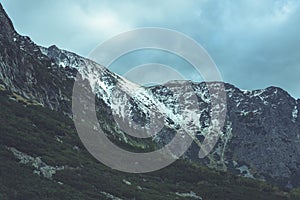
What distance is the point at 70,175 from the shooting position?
56.2 m

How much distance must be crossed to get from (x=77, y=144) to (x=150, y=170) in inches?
627

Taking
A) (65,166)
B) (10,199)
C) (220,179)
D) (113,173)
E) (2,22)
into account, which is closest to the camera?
(10,199)

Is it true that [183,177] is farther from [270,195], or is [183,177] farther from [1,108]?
[1,108]

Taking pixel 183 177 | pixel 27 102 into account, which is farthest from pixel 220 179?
pixel 27 102

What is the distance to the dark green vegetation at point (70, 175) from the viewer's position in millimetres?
46625

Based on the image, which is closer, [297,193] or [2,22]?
[297,193]

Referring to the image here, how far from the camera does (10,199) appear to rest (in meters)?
38.0

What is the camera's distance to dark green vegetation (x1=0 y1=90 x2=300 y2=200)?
153ft

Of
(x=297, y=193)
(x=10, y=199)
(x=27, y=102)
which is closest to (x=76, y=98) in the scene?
(x=27, y=102)

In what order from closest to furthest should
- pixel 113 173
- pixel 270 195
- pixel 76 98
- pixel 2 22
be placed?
pixel 113 173 < pixel 270 195 < pixel 2 22 < pixel 76 98

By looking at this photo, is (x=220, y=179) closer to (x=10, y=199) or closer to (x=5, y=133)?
(x=5, y=133)

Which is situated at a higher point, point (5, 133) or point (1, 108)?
point (1, 108)

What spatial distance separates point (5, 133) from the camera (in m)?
62.4

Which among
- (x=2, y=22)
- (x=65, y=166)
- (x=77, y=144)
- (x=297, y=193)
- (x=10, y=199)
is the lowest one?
(x=10, y=199)
